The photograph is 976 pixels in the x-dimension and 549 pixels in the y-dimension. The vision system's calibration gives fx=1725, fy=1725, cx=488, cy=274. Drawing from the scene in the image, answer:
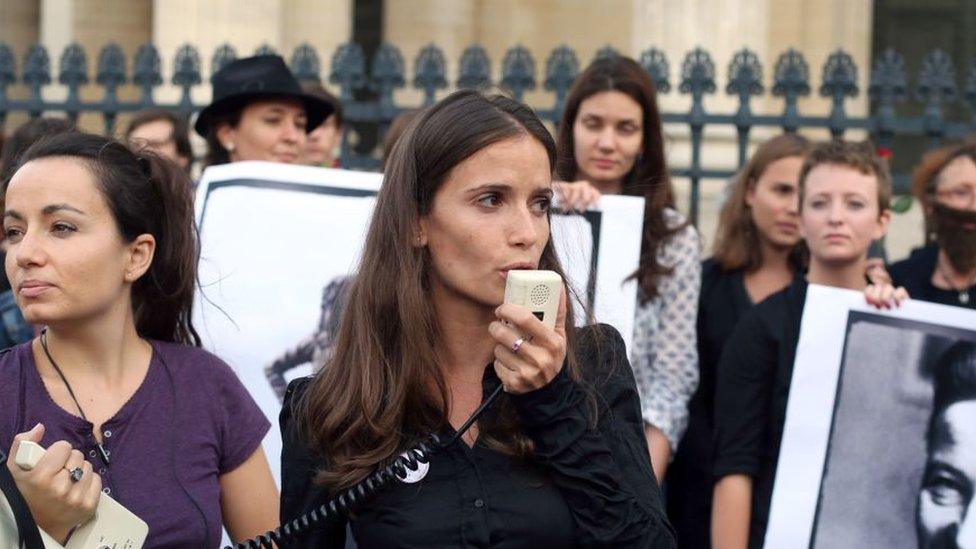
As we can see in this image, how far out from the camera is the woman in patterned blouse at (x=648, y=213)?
5.52 meters

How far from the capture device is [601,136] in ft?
19.0

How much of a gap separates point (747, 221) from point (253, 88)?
1.89 metres

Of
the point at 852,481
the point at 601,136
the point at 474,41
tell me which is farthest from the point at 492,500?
the point at 474,41

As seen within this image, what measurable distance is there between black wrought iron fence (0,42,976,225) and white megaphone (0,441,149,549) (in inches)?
242

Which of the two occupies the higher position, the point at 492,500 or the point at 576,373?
the point at 576,373

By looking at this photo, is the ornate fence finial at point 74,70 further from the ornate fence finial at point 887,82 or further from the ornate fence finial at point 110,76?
Result: the ornate fence finial at point 887,82

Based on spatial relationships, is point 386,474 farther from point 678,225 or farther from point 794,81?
point 794,81

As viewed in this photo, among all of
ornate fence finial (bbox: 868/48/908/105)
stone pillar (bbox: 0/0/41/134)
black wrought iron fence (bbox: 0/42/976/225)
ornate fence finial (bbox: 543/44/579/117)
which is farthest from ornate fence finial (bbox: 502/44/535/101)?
stone pillar (bbox: 0/0/41/134)

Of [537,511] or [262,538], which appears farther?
[262,538]

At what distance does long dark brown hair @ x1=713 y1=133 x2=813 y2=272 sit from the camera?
632 cm

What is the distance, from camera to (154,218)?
4.13 m

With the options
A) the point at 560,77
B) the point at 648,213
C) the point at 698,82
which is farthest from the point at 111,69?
the point at 648,213

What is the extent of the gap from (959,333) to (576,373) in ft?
6.72

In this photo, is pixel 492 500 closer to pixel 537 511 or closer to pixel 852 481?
pixel 537 511
